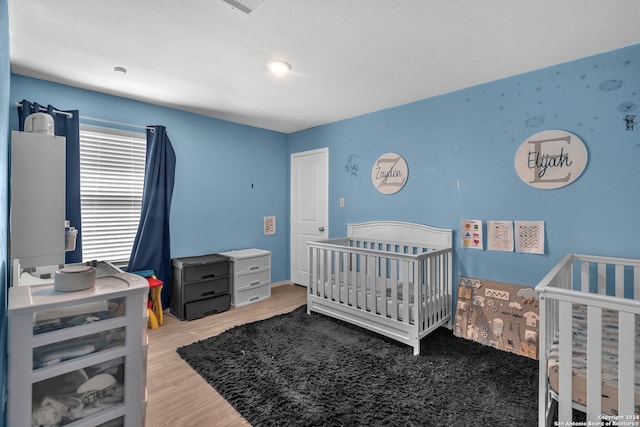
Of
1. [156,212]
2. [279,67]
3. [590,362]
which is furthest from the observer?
[156,212]

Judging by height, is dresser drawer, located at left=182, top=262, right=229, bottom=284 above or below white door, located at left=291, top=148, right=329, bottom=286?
below

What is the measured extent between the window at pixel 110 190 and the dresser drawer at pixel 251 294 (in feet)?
3.95

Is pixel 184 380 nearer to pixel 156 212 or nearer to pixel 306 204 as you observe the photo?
pixel 156 212

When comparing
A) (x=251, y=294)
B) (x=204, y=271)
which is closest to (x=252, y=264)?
(x=251, y=294)

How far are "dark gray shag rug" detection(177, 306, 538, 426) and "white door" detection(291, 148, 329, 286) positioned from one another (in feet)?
5.10

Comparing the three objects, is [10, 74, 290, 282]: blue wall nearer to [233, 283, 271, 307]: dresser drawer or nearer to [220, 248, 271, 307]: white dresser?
[220, 248, 271, 307]: white dresser

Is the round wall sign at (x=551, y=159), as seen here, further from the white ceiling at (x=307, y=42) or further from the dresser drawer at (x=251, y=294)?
the dresser drawer at (x=251, y=294)

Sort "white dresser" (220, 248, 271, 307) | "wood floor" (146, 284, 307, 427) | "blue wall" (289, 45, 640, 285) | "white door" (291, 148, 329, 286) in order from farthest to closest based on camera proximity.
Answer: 1. "white door" (291, 148, 329, 286)
2. "white dresser" (220, 248, 271, 307)
3. "blue wall" (289, 45, 640, 285)
4. "wood floor" (146, 284, 307, 427)

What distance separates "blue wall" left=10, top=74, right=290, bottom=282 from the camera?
114 inches

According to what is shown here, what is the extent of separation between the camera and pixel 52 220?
195cm

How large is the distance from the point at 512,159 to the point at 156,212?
339cm

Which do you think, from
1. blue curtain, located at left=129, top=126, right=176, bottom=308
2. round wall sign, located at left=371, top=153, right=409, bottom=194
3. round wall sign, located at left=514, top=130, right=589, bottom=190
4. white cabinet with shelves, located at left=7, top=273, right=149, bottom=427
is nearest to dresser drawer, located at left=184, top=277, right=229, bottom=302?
blue curtain, located at left=129, top=126, right=176, bottom=308

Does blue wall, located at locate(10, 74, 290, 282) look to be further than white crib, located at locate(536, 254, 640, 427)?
Yes

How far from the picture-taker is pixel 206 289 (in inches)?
126
